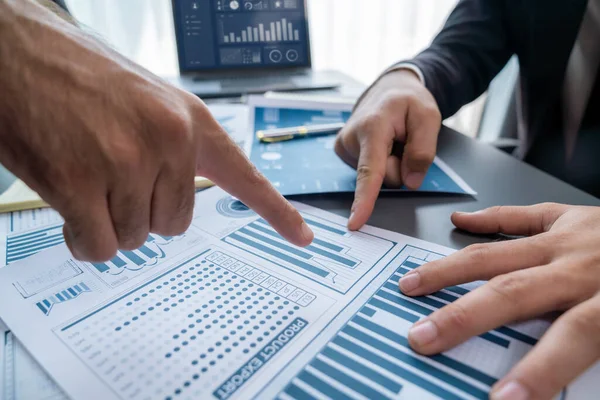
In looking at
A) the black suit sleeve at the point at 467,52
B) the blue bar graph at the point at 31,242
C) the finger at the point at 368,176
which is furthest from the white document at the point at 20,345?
the black suit sleeve at the point at 467,52

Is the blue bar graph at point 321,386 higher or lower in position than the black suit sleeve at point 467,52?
lower

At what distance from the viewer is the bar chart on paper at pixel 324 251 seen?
1.25 feet

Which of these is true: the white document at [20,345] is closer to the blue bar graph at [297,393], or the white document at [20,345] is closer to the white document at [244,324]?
the white document at [244,324]

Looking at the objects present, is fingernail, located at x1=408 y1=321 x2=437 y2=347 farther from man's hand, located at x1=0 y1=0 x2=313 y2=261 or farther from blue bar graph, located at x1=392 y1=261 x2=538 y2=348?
man's hand, located at x1=0 y1=0 x2=313 y2=261

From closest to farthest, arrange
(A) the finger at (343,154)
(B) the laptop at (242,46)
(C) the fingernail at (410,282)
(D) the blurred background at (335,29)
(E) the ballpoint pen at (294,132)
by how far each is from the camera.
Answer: (C) the fingernail at (410,282)
(A) the finger at (343,154)
(E) the ballpoint pen at (294,132)
(B) the laptop at (242,46)
(D) the blurred background at (335,29)

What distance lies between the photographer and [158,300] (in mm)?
342

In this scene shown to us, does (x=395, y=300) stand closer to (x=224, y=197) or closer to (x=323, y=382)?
(x=323, y=382)

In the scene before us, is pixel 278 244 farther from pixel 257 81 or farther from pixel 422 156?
pixel 257 81

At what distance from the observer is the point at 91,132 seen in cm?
25

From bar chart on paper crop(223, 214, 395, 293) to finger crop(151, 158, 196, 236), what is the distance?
108 millimetres

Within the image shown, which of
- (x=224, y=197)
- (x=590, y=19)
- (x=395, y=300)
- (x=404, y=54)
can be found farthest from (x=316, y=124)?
(x=404, y=54)

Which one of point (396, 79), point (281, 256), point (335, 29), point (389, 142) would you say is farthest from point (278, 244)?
point (335, 29)

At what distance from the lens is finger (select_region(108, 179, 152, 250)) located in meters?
0.27

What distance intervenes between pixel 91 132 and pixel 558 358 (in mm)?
355
